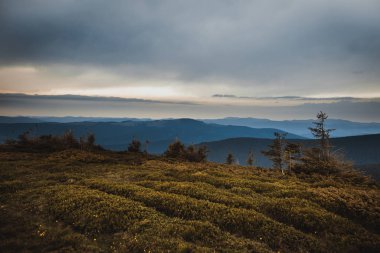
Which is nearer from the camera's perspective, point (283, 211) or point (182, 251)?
point (182, 251)

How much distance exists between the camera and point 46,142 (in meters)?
60.8

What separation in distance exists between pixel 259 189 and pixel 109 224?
14442 millimetres

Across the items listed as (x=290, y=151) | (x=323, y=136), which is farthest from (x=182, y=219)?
(x=323, y=136)

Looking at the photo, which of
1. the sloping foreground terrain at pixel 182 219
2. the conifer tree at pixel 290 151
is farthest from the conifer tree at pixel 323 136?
the sloping foreground terrain at pixel 182 219

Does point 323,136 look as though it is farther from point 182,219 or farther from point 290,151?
point 182,219

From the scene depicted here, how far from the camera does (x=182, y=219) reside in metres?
16.3

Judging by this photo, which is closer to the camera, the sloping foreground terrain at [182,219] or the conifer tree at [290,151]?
the sloping foreground terrain at [182,219]

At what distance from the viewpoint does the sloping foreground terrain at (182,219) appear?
13273mm

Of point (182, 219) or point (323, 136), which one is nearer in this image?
point (182, 219)

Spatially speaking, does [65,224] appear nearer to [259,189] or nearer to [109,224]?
[109,224]

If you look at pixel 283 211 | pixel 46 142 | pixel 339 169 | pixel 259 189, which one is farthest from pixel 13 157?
pixel 339 169

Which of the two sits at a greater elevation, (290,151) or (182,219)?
(290,151)

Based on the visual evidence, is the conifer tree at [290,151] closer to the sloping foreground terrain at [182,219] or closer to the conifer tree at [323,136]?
the conifer tree at [323,136]

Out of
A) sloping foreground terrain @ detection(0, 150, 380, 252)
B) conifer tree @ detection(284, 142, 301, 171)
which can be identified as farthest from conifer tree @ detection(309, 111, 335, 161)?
sloping foreground terrain @ detection(0, 150, 380, 252)
